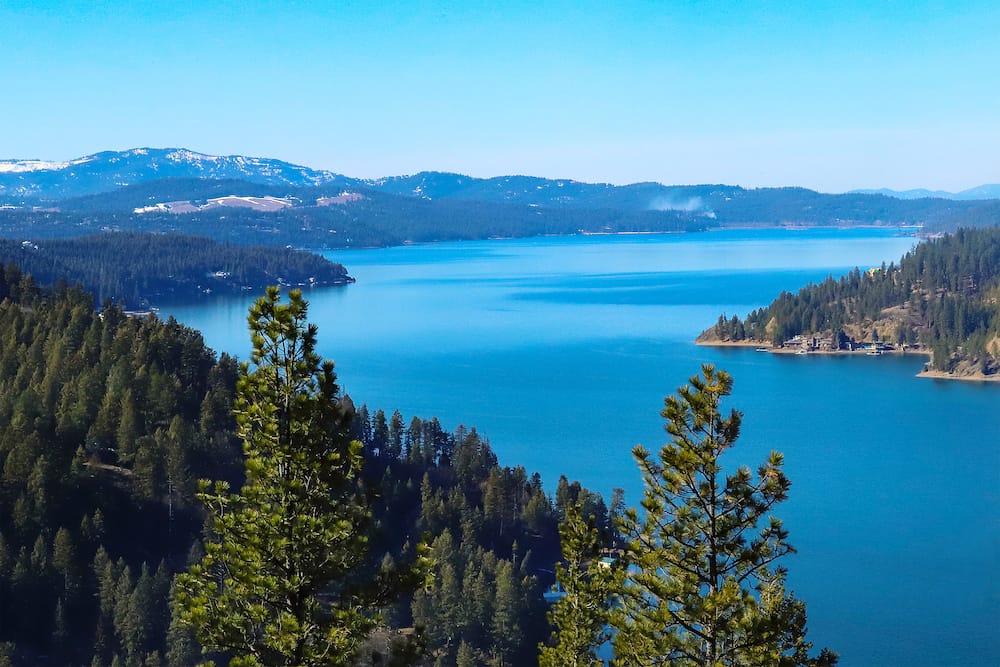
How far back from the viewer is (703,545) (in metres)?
13.1

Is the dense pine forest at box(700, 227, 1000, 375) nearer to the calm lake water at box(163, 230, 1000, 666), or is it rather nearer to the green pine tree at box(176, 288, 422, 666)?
the calm lake water at box(163, 230, 1000, 666)

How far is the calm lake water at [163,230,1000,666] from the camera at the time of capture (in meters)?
46.0

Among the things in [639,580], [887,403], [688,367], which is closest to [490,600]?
[639,580]

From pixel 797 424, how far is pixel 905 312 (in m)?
59.5

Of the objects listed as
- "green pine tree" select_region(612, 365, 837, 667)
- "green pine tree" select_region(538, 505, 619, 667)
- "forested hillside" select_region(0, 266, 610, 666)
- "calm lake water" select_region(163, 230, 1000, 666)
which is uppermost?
"green pine tree" select_region(612, 365, 837, 667)

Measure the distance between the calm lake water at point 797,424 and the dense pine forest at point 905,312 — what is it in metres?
6.07

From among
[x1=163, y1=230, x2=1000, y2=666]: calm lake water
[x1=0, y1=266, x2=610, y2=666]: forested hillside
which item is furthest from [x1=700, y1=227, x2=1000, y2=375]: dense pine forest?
[x1=0, y1=266, x2=610, y2=666]: forested hillside

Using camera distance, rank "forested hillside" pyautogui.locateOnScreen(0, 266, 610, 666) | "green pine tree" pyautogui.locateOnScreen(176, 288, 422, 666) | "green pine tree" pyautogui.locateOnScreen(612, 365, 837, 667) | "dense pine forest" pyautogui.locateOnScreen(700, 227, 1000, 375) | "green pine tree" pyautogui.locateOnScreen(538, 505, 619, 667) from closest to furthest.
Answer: "green pine tree" pyautogui.locateOnScreen(176, 288, 422, 666), "green pine tree" pyautogui.locateOnScreen(612, 365, 837, 667), "green pine tree" pyautogui.locateOnScreen(538, 505, 619, 667), "forested hillside" pyautogui.locateOnScreen(0, 266, 610, 666), "dense pine forest" pyautogui.locateOnScreen(700, 227, 1000, 375)

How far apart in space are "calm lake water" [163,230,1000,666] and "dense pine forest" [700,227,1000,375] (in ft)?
19.9

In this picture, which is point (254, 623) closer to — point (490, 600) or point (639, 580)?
point (639, 580)

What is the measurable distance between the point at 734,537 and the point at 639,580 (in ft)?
4.10

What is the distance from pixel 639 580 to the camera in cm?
1356

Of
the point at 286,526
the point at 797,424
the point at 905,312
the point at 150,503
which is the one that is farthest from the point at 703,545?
the point at 905,312

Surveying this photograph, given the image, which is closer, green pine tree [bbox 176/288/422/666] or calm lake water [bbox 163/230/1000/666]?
green pine tree [bbox 176/288/422/666]
